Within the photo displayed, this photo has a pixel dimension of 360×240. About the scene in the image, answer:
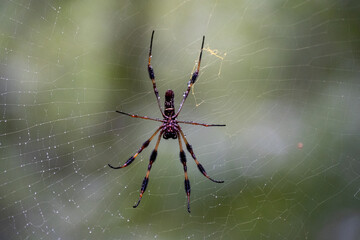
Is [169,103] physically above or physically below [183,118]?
above

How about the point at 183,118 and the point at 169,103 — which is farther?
the point at 183,118

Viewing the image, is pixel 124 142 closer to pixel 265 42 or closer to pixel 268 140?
pixel 268 140

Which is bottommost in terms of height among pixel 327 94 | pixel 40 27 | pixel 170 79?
pixel 327 94

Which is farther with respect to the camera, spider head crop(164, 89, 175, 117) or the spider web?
the spider web

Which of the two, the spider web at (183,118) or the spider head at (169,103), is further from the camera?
the spider web at (183,118)

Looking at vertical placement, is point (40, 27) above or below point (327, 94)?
above

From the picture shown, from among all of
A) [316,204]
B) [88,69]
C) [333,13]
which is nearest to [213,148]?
[316,204]

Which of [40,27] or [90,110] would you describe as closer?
[40,27]

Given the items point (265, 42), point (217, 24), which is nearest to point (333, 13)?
point (265, 42)
